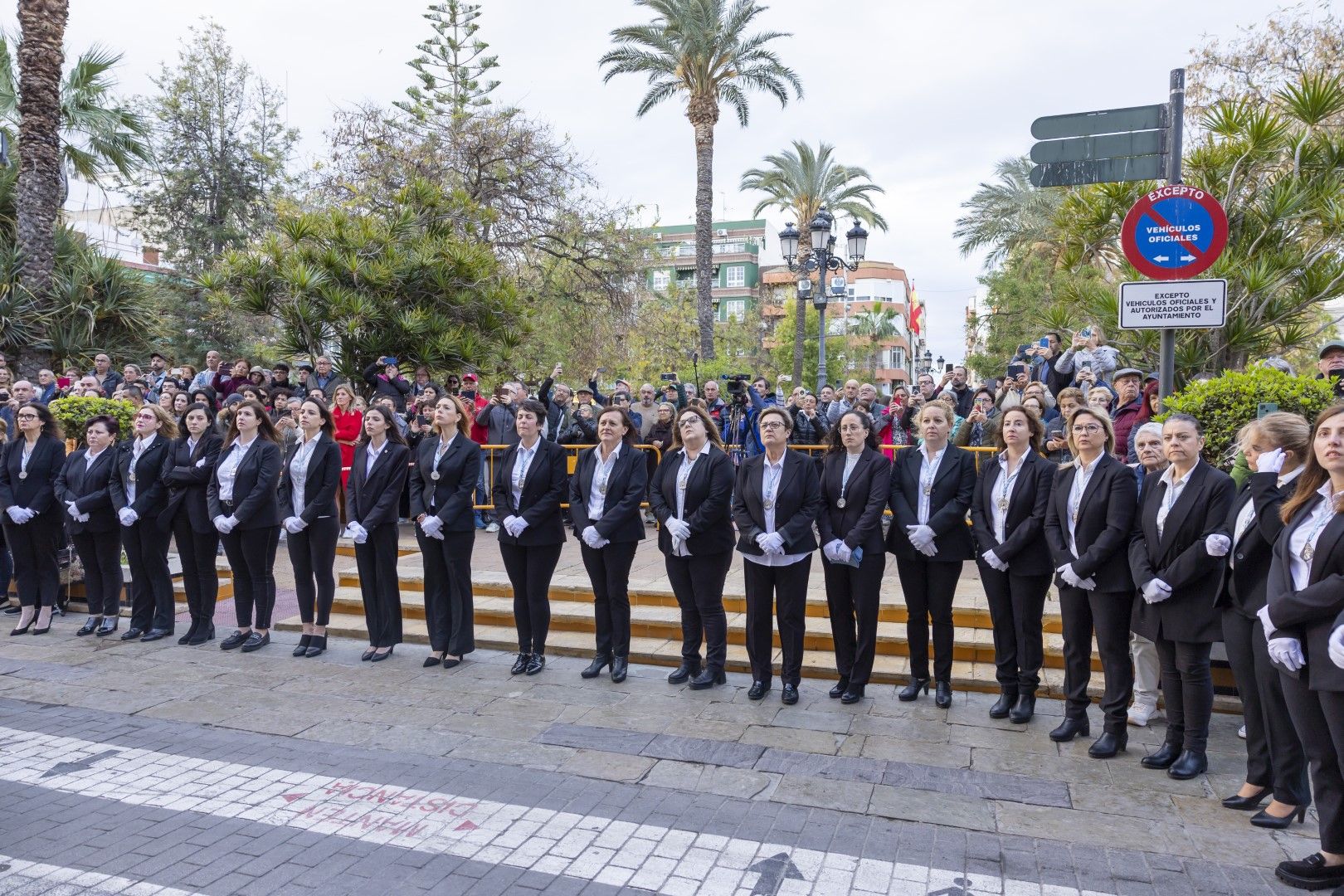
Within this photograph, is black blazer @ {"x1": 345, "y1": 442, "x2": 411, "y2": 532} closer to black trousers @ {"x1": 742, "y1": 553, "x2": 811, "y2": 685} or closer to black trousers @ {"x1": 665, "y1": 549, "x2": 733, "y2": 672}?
black trousers @ {"x1": 665, "y1": 549, "x2": 733, "y2": 672}

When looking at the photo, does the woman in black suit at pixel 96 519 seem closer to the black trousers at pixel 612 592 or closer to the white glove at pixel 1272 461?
the black trousers at pixel 612 592

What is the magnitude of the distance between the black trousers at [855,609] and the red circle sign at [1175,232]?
2799 millimetres

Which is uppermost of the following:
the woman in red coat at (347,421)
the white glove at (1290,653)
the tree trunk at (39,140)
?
the tree trunk at (39,140)

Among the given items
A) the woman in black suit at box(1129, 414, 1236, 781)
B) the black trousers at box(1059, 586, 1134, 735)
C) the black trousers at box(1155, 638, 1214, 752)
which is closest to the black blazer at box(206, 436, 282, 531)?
the black trousers at box(1059, 586, 1134, 735)

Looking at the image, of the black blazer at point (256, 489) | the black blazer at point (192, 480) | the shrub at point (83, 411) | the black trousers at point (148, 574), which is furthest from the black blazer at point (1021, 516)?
the shrub at point (83, 411)

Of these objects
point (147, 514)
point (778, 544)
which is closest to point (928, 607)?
point (778, 544)

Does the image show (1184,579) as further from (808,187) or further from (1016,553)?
(808,187)

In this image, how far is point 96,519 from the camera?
8570 mm

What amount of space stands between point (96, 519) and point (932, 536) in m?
7.39

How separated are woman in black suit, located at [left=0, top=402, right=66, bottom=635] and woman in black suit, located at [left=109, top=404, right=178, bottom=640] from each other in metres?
0.85

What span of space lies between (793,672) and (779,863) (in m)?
2.44

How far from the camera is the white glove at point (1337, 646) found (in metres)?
3.64

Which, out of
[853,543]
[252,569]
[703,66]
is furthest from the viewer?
[703,66]

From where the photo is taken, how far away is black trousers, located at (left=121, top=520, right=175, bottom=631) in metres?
8.47
